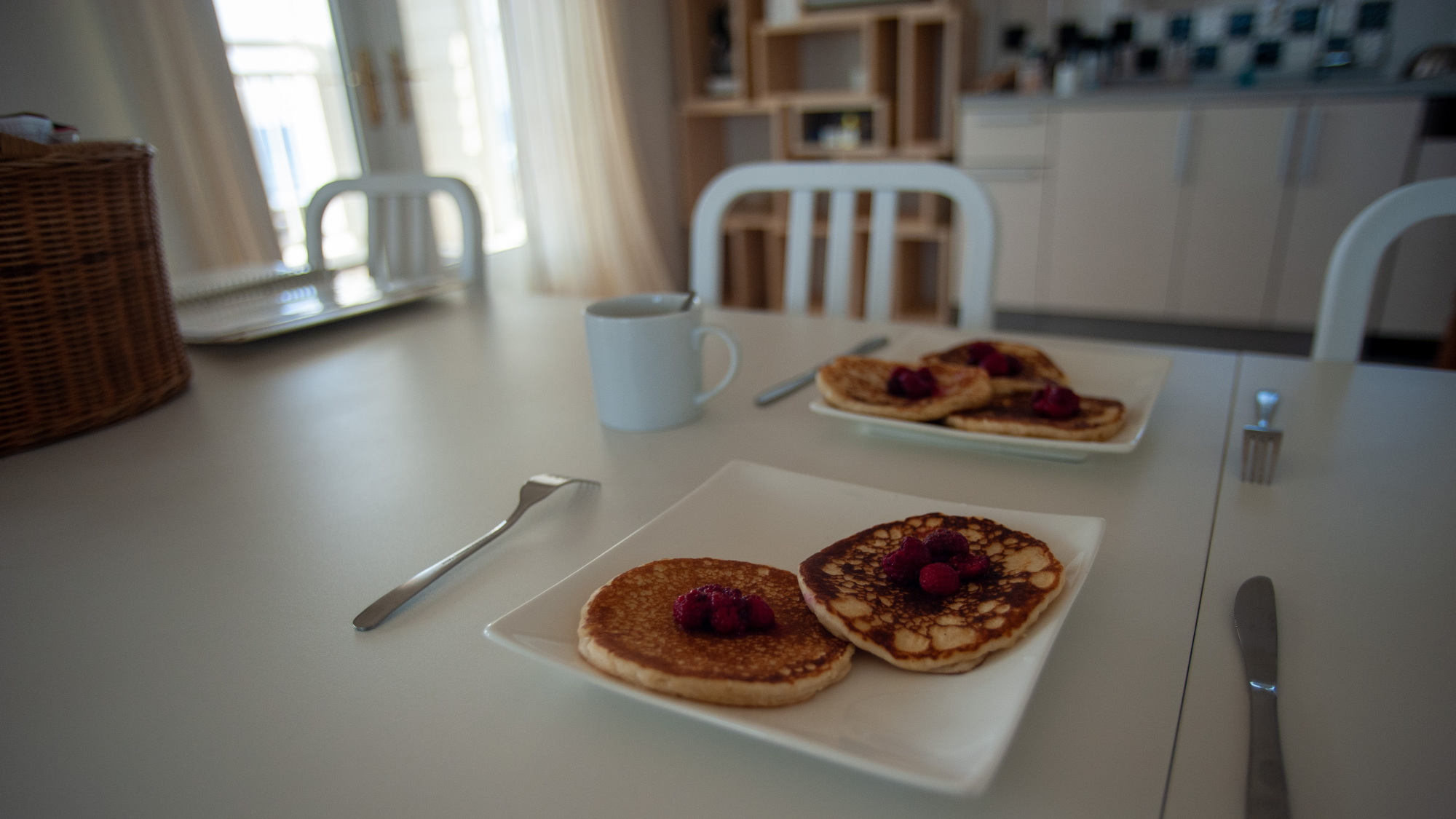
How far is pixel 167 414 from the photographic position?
3.11 ft

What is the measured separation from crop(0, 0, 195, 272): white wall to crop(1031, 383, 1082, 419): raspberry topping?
2.08 m

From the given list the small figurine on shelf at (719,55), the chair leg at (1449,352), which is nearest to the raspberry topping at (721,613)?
the chair leg at (1449,352)

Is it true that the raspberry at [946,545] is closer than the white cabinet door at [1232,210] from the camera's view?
Yes

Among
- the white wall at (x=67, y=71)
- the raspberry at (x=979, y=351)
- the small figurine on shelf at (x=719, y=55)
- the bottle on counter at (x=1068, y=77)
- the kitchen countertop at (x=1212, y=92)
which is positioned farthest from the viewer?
the small figurine on shelf at (x=719, y=55)

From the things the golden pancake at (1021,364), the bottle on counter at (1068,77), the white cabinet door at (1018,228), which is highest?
the bottle on counter at (1068,77)

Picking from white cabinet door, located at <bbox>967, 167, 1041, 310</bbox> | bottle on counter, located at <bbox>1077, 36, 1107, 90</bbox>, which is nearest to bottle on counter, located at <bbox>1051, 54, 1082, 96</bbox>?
bottle on counter, located at <bbox>1077, 36, 1107, 90</bbox>

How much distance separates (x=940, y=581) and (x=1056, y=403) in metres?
0.33

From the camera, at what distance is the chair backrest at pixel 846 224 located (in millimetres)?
1257

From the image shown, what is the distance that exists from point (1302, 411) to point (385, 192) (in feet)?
5.07

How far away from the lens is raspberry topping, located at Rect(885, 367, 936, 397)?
0.81 metres

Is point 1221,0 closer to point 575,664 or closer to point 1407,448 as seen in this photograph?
point 1407,448

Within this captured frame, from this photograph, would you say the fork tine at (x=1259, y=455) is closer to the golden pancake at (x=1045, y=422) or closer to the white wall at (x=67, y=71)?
the golden pancake at (x=1045, y=422)

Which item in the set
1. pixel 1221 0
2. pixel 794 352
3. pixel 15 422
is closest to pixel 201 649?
pixel 15 422

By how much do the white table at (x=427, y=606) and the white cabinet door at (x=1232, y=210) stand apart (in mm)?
2361
